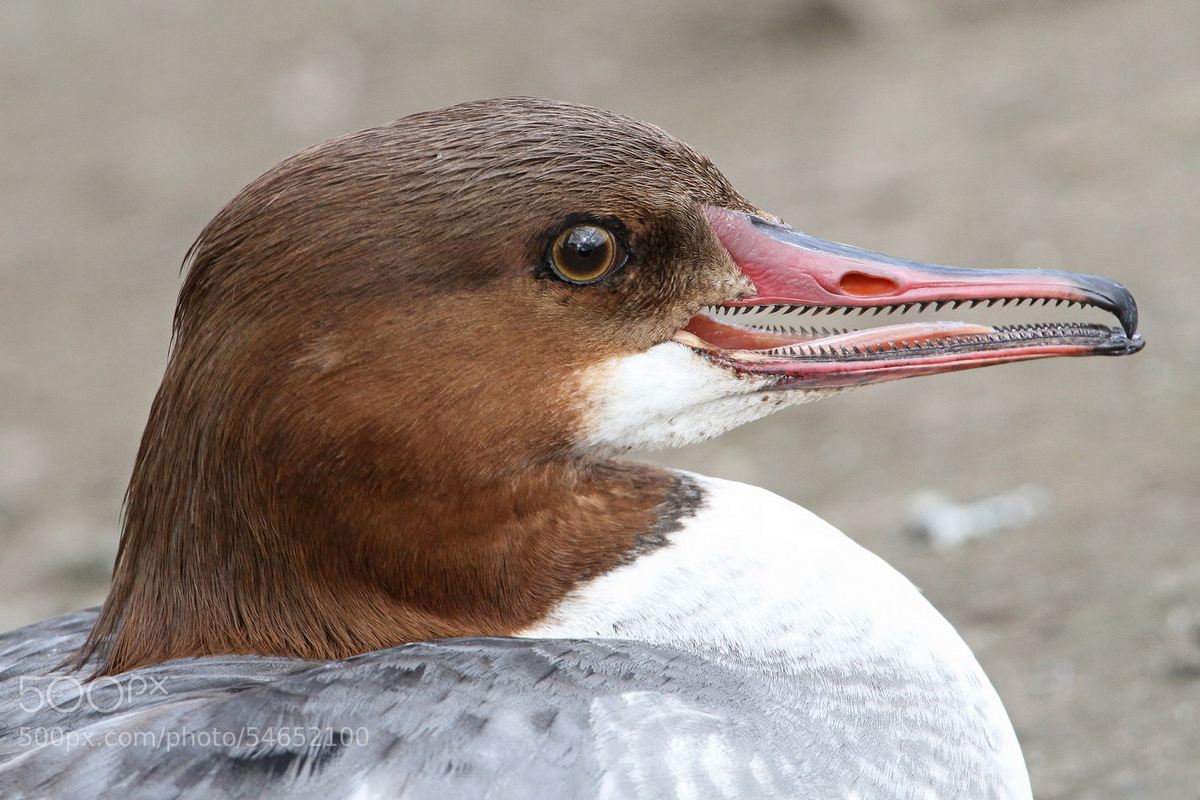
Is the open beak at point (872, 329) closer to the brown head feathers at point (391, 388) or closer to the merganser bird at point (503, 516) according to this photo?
the merganser bird at point (503, 516)

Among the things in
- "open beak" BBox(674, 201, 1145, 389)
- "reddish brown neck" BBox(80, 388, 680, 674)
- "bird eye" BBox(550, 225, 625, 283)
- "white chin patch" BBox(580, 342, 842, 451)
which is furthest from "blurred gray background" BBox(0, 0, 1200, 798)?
"bird eye" BBox(550, 225, 625, 283)

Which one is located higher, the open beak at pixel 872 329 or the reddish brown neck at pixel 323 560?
the open beak at pixel 872 329

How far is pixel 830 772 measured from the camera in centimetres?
242

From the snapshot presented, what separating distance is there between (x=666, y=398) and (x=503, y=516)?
15.2 inches

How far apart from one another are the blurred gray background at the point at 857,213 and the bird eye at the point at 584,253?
1.97m

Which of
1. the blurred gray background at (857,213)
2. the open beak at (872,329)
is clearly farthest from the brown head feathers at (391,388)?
the blurred gray background at (857,213)

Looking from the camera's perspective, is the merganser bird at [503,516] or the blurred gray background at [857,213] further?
the blurred gray background at [857,213]

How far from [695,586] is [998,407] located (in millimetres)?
3260

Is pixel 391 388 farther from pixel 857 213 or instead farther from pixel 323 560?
pixel 857 213

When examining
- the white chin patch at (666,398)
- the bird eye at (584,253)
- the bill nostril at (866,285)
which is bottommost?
the white chin patch at (666,398)

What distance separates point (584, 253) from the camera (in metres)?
2.51

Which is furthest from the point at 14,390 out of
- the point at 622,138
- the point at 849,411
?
the point at 622,138

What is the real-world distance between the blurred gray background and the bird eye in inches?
77.7

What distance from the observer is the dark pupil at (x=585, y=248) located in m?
2.50
